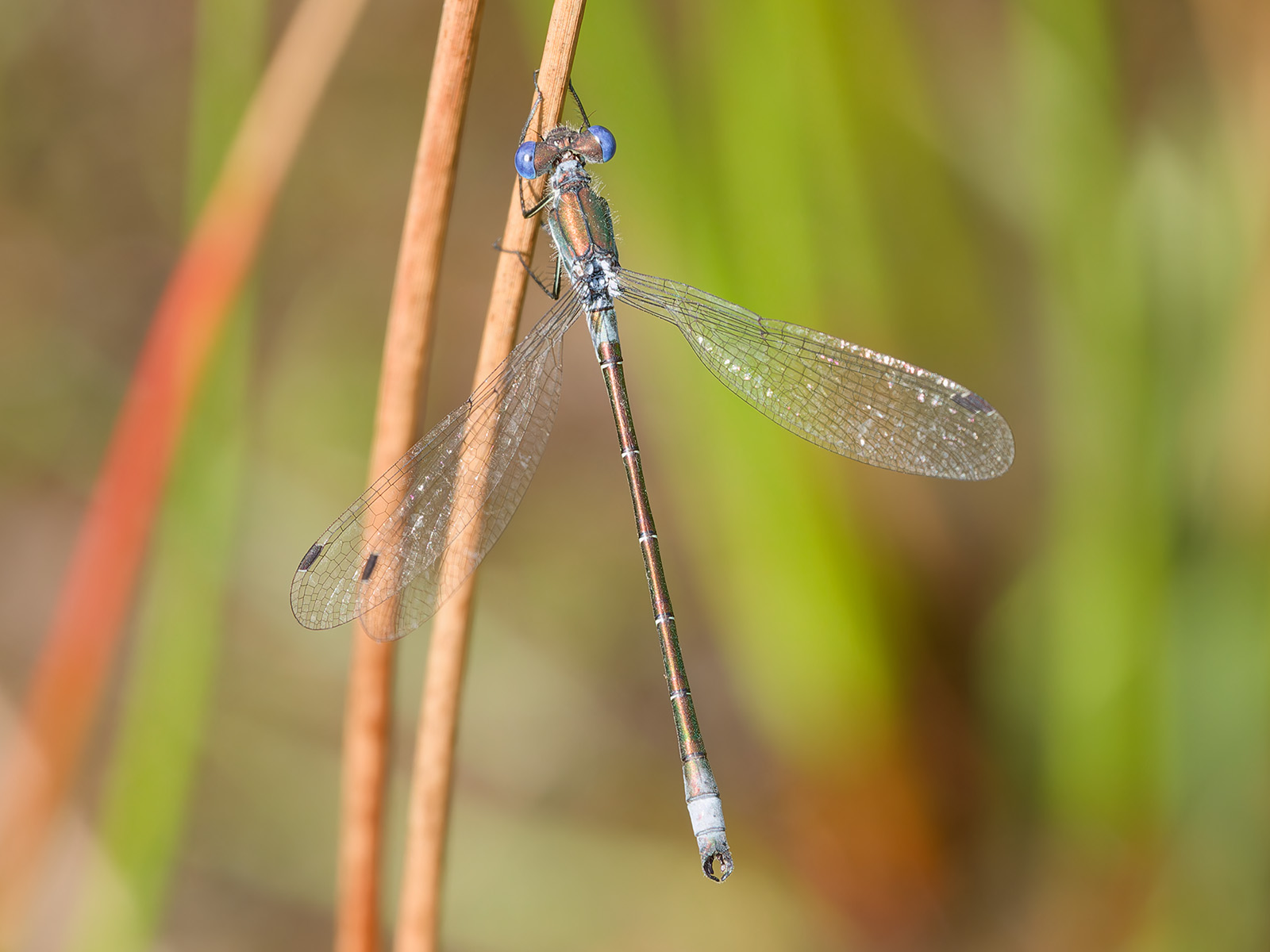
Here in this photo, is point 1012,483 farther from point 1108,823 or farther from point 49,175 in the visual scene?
point 49,175

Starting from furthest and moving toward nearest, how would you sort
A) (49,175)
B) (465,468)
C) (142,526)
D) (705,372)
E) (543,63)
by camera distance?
(49,175) < (705,372) < (142,526) < (465,468) < (543,63)

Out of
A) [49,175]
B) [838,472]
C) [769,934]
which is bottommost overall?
[769,934]

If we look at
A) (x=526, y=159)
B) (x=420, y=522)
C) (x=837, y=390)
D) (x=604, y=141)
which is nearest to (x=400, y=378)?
(x=420, y=522)

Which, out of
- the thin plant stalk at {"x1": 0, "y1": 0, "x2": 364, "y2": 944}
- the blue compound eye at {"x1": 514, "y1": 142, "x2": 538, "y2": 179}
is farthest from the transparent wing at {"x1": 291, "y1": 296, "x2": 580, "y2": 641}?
the thin plant stalk at {"x1": 0, "y1": 0, "x2": 364, "y2": 944}

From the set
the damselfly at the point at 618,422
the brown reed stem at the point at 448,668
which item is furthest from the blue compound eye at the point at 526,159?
the brown reed stem at the point at 448,668

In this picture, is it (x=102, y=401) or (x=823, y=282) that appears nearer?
(x=823, y=282)

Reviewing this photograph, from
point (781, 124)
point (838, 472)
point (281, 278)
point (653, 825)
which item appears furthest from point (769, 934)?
point (281, 278)
